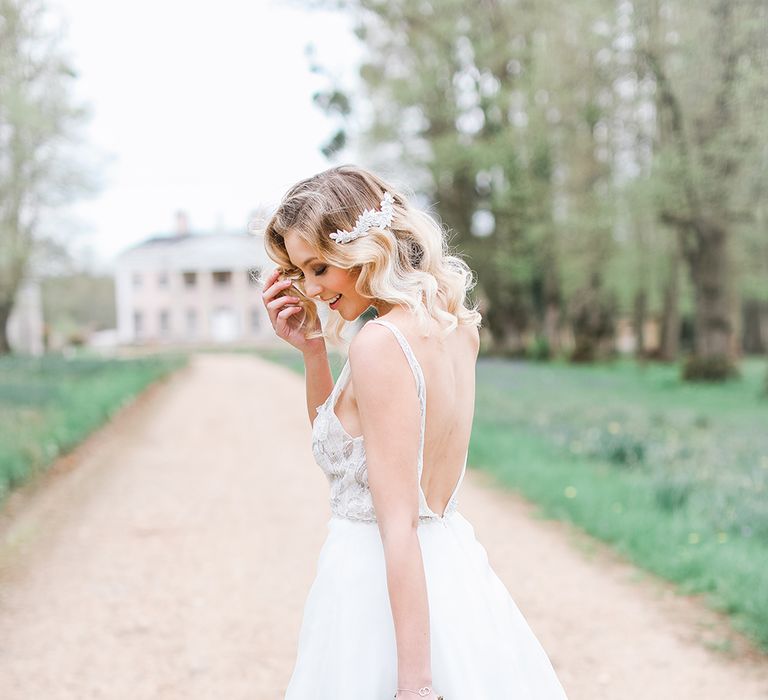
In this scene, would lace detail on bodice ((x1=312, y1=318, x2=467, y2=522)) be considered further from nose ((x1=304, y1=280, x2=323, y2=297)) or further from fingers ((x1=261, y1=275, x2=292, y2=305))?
fingers ((x1=261, y1=275, x2=292, y2=305))

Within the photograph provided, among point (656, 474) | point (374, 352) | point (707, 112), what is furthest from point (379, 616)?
point (707, 112)

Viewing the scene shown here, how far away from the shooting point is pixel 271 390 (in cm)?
2123

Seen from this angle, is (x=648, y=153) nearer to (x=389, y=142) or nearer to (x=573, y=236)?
(x=573, y=236)

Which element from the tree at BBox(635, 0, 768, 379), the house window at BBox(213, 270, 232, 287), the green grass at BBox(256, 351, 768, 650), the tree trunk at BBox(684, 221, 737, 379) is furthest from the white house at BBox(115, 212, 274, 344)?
the green grass at BBox(256, 351, 768, 650)

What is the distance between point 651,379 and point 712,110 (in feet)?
22.9

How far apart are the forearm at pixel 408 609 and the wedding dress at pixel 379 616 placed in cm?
16

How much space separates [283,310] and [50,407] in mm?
10010

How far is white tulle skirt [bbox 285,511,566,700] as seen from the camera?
6.00 ft

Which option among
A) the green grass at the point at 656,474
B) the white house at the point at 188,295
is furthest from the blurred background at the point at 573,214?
the white house at the point at 188,295

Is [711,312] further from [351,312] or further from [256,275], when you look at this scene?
[351,312]

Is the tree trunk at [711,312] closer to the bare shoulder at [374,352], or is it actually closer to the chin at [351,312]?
the chin at [351,312]

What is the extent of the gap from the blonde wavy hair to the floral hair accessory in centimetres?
1

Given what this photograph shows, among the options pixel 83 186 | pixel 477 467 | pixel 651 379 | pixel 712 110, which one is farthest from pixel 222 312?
pixel 477 467

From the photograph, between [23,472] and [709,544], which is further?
[23,472]
